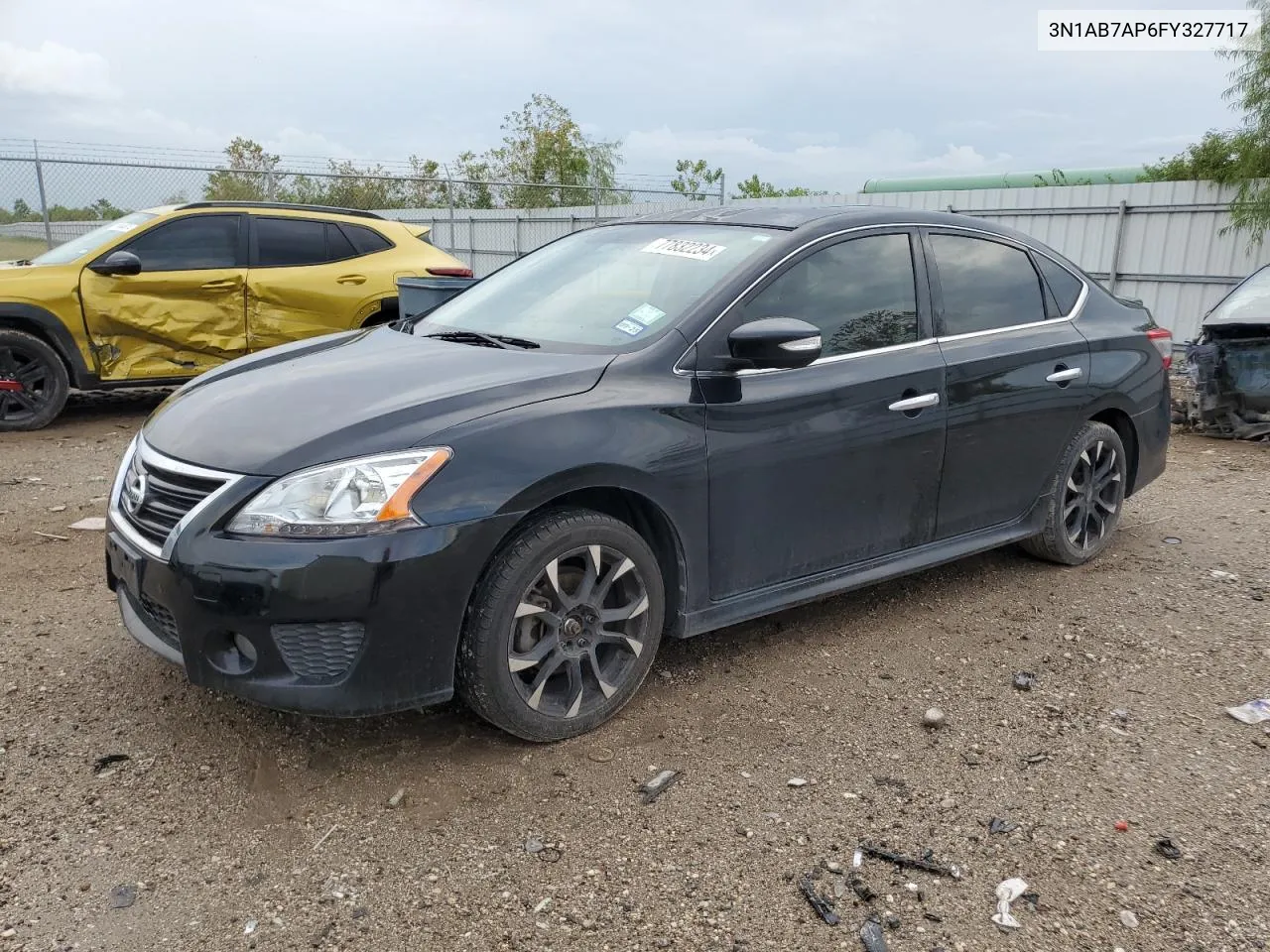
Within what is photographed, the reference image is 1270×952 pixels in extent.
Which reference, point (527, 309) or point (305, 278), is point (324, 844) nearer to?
point (527, 309)

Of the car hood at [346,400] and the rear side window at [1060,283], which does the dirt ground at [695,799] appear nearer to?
the car hood at [346,400]

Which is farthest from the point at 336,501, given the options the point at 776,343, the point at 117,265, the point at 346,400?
the point at 117,265

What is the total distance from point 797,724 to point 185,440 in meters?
2.13

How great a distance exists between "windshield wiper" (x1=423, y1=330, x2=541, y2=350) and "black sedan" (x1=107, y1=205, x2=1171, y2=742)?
16mm

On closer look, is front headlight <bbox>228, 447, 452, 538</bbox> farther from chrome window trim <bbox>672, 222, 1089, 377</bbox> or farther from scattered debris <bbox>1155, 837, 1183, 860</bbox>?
scattered debris <bbox>1155, 837, 1183, 860</bbox>

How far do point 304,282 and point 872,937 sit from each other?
723cm

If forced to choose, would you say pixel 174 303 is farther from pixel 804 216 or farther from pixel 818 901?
pixel 818 901

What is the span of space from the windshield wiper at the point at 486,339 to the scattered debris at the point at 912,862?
1.93 m

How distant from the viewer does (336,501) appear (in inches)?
106

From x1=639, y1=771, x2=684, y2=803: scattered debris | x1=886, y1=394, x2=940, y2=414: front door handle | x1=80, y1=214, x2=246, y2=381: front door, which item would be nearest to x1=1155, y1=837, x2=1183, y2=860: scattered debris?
x1=639, y1=771, x2=684, y2=803: scattered debris

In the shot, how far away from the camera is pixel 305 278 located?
27.0ft

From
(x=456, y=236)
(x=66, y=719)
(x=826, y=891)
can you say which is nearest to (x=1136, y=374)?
(x=826, y=891)

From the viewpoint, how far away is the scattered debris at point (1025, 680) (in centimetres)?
365

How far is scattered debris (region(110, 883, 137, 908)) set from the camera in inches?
94.3
